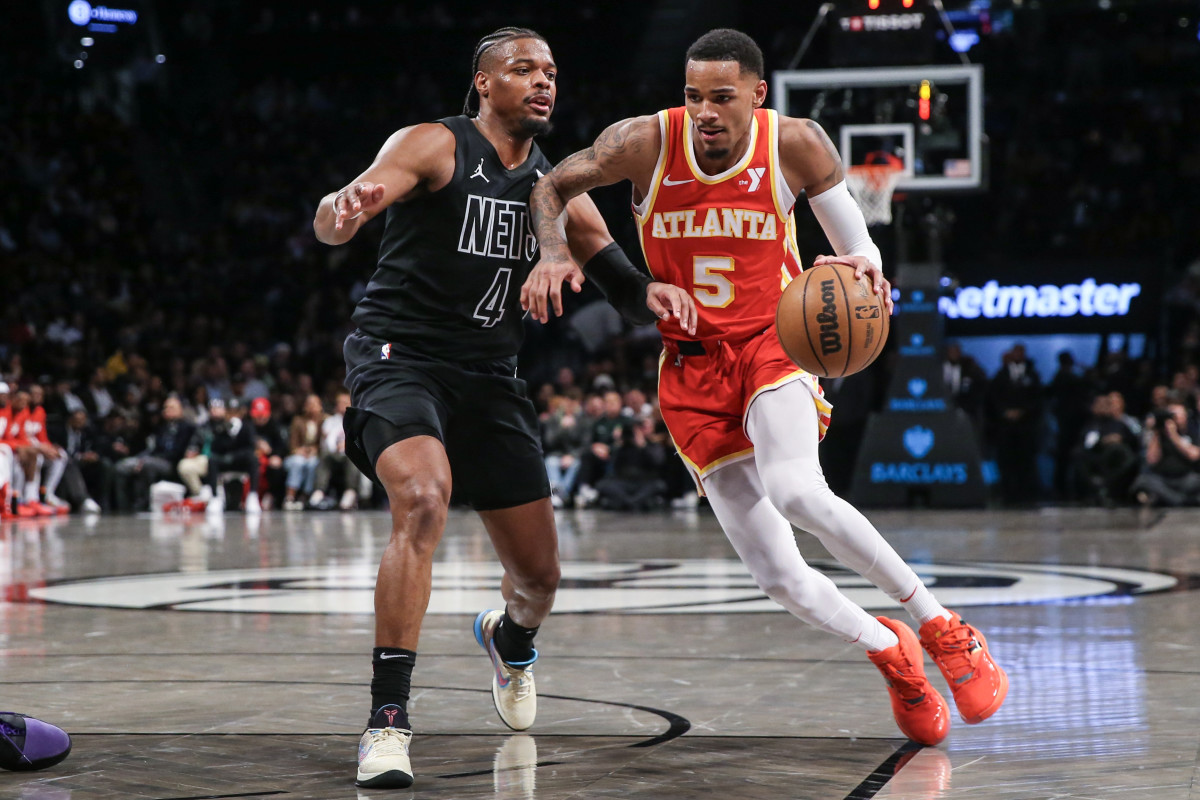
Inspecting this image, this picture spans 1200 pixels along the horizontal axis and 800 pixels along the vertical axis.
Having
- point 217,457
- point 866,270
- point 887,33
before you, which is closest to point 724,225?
point 866,270

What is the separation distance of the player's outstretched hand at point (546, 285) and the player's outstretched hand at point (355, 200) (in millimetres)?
492

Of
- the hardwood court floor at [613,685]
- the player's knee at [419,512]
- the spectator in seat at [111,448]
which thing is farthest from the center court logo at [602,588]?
the spectator in seat at [111,448]

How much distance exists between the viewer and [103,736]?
4094mm

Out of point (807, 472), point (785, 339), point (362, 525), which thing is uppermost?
point (785, 339)

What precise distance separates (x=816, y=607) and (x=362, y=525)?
383 inches

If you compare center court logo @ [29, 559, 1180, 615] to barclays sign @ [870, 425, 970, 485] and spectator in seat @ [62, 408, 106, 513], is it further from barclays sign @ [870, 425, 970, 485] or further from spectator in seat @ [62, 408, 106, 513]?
spectator in seat @ [62, 408, 106, 513]

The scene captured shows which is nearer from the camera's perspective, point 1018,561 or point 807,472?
point 807,472

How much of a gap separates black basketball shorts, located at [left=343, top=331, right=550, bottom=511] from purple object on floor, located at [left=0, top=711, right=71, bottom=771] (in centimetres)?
113

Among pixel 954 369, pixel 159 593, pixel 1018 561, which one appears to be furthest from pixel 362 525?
pixel 954 369

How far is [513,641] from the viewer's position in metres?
4.43

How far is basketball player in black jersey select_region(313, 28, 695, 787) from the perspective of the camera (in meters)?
4.15

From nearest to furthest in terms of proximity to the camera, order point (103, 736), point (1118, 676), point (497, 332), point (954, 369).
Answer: point (103, 736) < point (497, 332) < point (1118, 676) < point (954, 369)

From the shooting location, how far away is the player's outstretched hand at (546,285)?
3.91 m

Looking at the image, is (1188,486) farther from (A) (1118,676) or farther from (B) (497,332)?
(B) (497,332)
